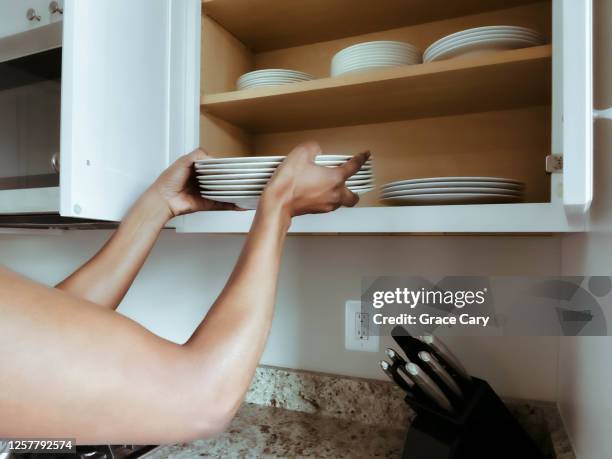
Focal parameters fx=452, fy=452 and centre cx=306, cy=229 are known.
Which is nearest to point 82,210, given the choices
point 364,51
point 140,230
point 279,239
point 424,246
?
point 140,230

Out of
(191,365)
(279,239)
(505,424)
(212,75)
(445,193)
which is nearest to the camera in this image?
(191,365)

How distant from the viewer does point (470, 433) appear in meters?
0.82

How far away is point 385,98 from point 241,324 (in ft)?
2.13

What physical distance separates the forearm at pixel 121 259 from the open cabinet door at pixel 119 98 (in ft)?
0.12

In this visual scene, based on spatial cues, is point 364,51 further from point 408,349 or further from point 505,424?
point 505,424

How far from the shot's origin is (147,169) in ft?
3.13

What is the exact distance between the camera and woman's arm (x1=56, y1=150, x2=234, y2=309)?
82 cm

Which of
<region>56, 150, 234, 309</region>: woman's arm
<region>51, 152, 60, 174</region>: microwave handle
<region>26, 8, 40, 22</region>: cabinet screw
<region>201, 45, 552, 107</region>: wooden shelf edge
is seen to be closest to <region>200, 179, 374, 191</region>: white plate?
<region>56, 150, 234, 309</region>: woman's arm

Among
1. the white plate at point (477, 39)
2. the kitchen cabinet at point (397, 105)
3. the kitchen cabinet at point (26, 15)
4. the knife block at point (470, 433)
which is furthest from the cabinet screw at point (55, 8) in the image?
the knife block at point (470, 433)

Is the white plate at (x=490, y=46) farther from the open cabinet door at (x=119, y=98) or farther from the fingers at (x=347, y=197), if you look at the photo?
the open cabinet door at (x=119, y=98)

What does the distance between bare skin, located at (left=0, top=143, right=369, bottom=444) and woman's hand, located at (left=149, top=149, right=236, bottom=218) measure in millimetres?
343

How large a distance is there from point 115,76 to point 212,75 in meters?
0.27

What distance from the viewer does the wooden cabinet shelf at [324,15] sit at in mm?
1021

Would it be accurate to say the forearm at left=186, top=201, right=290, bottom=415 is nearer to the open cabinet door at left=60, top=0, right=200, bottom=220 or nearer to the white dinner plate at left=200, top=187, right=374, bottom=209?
the white dinner plate at left=200, top=187, right=374, bottom=209
